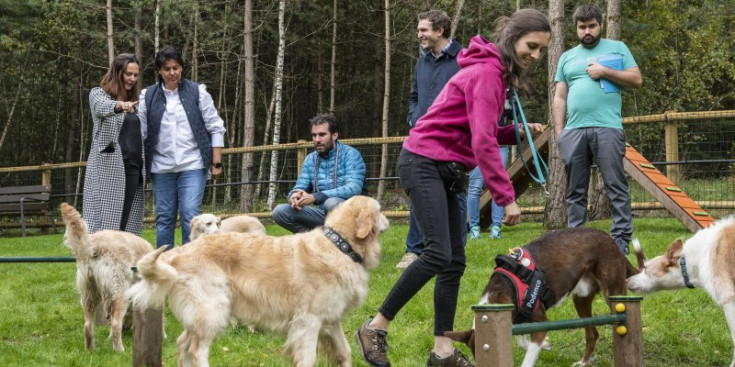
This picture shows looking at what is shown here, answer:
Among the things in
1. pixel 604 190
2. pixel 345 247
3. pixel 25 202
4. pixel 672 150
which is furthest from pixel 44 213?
pixel 345 247

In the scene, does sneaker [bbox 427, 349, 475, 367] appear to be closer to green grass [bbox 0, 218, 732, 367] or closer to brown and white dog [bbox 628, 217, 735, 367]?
green grass [bbox 0, 218, 732, 367]

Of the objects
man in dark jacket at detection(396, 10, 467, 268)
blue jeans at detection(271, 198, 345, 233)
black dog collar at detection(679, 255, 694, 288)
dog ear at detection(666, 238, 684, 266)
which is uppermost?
man in dark jacket at detection(396, 10, 467, 268)

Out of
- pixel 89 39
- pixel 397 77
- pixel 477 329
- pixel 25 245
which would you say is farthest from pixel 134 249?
pixel 397 77

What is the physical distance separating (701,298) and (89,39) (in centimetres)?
2347

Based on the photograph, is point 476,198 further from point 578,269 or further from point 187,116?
point 578,269

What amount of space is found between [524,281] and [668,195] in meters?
4.52

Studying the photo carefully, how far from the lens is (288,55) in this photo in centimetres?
2925

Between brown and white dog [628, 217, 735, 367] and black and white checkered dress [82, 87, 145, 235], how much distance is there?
4.05m

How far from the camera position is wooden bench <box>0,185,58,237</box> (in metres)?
16.9

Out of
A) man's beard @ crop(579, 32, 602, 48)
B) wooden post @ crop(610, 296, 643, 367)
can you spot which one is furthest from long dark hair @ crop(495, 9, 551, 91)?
man's beard @ crop(579, 32, 602, 48)

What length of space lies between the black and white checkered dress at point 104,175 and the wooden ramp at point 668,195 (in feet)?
17.7

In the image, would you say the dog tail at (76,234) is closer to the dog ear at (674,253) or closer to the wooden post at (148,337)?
the wooden post at (148,337)

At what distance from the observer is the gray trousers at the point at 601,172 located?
6410 mm

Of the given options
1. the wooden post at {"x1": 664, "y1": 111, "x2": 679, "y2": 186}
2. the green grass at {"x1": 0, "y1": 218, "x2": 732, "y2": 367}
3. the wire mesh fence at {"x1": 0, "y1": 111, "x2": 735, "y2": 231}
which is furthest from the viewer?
the wooden post at {"x1": 664, "y1": 111, "x2": 679, "y2": 186}
